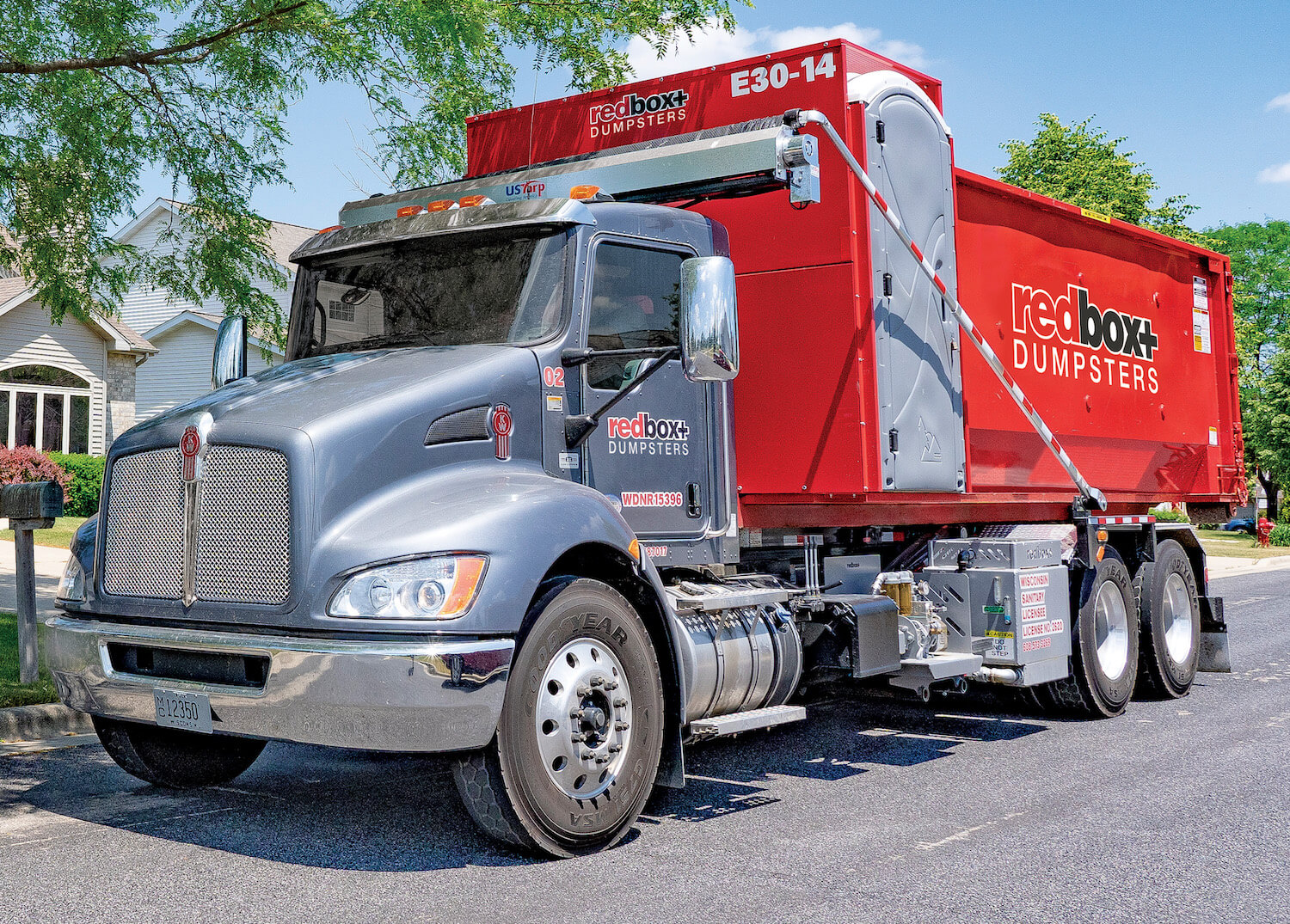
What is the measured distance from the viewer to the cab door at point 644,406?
6.05 metres

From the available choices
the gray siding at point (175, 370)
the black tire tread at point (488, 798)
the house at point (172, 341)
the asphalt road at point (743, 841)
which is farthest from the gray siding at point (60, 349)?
the black tire tread at point (488, 798)

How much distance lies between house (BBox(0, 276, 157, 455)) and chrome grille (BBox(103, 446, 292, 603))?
2272 centimetres

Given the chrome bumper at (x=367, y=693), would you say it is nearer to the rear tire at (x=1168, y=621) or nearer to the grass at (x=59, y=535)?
the rear tire at (x=1168, y=621)

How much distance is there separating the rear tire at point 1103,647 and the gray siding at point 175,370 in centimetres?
2851

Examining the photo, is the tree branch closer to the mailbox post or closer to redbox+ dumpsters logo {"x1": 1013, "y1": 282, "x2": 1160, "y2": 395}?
the mailbox post

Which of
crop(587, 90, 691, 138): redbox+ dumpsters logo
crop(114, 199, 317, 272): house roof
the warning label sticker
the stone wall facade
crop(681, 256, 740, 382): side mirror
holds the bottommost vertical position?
crop(681, 256, 740, 382): side mirror

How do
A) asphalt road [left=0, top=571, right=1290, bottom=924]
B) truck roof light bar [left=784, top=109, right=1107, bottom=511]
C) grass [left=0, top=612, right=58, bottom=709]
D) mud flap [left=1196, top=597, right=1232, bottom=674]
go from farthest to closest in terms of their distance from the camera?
mud flap [left=1196, top=597, right=1232, bottom=674]
grass [left=0, top=612, right=58, bottom=709]
truck roof light bar [left=784, top=109, right=1107, bottom=511]
asphalt road [left=0, top=571, right=1290, bottom=924]

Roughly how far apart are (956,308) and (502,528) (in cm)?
393

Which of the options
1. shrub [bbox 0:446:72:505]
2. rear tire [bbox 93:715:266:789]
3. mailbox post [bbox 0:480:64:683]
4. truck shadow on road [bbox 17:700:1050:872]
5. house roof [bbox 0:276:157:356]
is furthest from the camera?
house roof [bbox 0:276:157:356]

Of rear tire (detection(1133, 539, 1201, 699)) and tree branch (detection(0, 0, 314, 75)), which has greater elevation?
tree branch (detection(0, 0, 314, 75))

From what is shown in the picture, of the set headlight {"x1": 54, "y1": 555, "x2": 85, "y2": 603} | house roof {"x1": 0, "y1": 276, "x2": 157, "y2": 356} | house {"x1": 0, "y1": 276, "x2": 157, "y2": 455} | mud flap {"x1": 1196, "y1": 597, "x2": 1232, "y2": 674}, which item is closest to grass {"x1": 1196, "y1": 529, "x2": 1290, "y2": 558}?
mud flap {"x1": 1196, "y1": 597, "x2": 1232, "y2": 674}

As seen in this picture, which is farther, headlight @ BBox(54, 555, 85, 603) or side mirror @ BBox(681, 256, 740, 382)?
headlight @ BBox(54, 555, 85, 603)

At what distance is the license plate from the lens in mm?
5070

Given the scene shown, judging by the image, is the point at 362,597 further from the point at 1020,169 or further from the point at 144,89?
the point at 1020,169
